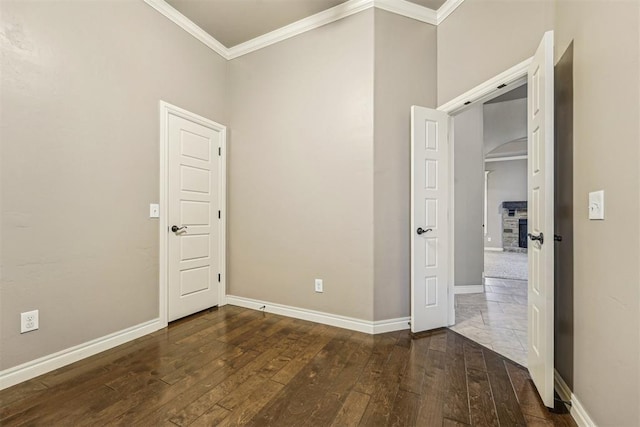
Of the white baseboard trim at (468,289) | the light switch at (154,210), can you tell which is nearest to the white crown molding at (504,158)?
the white baseboard trim at (468,289)

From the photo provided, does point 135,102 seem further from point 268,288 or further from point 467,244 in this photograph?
point 467,244

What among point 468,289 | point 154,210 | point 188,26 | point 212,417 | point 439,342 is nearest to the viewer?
point 212,417

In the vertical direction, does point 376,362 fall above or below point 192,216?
below

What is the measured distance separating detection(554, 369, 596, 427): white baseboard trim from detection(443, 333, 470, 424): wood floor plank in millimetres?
510

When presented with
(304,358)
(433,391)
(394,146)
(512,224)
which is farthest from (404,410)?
(512,224)

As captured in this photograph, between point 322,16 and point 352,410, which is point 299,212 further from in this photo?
point 322,16

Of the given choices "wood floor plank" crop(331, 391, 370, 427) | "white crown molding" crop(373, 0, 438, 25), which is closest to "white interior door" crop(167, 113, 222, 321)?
"wood floor plank" crop(331, 391, 370, 427)

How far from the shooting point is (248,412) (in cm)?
155

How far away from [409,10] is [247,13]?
158 centimetres

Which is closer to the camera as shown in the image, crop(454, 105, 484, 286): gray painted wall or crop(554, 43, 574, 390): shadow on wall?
crop(554, 43, 574, 390): shadow on wall

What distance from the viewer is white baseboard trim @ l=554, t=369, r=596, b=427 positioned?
1.40m

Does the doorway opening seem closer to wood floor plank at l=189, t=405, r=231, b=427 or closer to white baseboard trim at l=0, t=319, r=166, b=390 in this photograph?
wood floor plank at l=189, t=405, r=231, b=427

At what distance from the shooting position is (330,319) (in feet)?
9.22

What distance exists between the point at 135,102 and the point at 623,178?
10.7 feet
